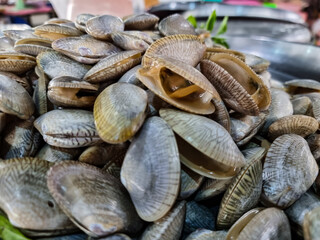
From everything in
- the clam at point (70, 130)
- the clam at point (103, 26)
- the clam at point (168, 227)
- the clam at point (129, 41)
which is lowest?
the clam at point (168, 227)

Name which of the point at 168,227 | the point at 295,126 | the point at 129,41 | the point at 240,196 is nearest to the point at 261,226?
the point at 240,196

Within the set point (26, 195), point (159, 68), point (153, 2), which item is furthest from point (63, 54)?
point (153, 2)

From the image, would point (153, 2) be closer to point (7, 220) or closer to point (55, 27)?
point (55, 27)

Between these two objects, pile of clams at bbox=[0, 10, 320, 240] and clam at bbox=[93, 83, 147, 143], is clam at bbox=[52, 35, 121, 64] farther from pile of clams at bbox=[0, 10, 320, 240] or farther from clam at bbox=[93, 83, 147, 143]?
clam at bbox=[93, 83, 147, 143]

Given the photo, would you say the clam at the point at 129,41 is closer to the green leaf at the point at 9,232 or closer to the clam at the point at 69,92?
Answer: the clam at the point at 69,92

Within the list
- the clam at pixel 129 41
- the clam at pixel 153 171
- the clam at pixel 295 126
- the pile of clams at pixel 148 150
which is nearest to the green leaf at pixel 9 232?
the pile of clams at pixel 148 150

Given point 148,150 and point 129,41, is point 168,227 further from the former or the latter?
point 129,41

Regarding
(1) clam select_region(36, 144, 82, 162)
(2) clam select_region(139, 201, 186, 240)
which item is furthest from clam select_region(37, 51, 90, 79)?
(2) clam select_region(139, 201, 186, 240)
